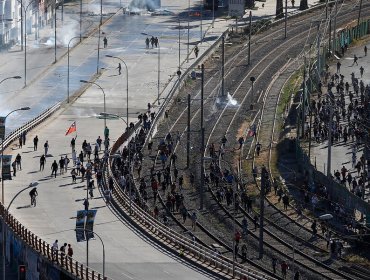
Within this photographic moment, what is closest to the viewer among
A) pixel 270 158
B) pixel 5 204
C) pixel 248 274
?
pixel 248 274

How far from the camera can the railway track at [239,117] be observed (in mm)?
118312

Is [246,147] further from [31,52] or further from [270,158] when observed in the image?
[31,52]

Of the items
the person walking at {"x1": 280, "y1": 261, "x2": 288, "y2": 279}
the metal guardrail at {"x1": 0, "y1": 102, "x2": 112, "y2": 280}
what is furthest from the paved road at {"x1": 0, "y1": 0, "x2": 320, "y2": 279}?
the person walking at {"x1": 280, "y1": 261, "x2": 288, "y2": 279}

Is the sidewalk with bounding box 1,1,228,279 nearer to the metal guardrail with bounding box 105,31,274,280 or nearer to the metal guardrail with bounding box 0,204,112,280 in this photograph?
the metal guardrail with bounding box 105,31,274,280

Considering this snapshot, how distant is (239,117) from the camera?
161250mm

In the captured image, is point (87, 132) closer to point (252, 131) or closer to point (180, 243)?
point (252, 131)

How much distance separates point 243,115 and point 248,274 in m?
57.6

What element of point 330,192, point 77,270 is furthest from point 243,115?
point 77,270

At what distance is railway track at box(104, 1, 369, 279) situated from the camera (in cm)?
11831

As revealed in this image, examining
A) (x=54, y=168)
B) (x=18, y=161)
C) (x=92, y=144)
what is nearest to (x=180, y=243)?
(x=54, y=168)

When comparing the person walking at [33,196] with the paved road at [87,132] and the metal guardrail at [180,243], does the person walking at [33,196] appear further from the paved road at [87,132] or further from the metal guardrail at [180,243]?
the metal guardrail at [180,243]

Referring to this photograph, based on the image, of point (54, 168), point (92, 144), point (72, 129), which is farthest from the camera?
point (72, 129)

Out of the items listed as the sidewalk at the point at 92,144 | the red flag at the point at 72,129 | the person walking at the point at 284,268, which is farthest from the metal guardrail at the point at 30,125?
the person walking at the point at 284,268

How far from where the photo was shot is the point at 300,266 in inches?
4491
